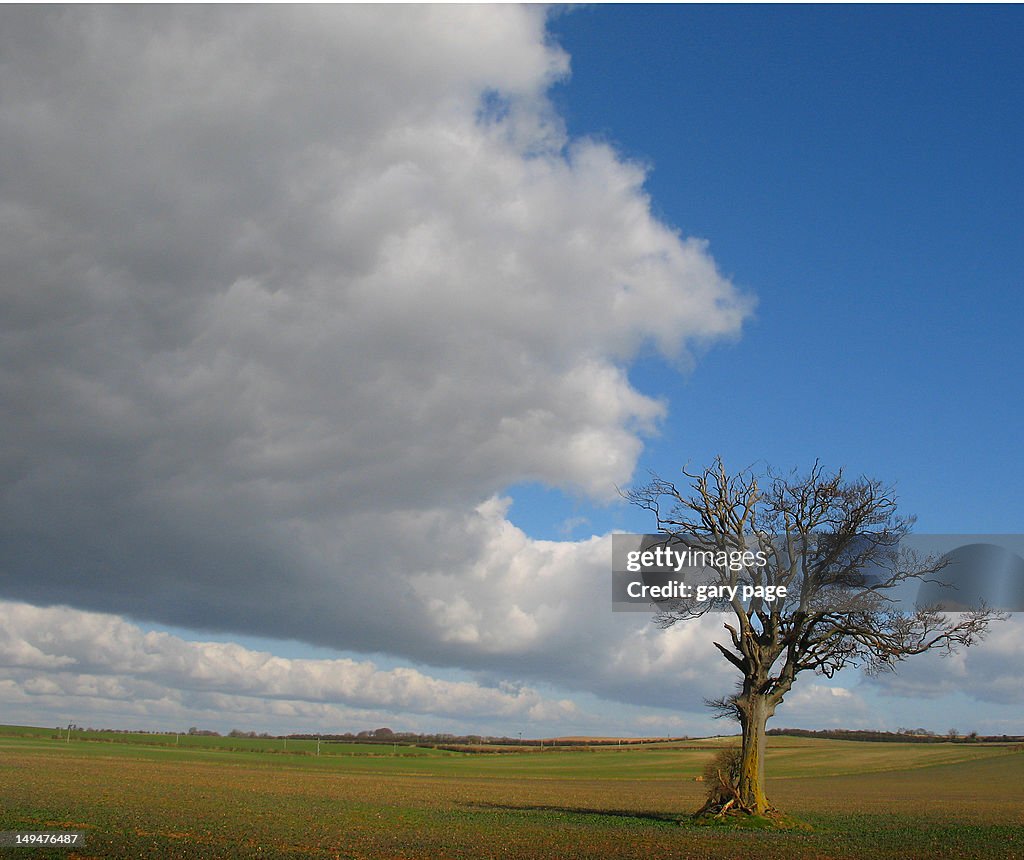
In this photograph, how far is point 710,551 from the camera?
119ft

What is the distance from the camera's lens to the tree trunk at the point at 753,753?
33844 millimetres

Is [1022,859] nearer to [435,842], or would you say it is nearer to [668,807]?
[435,842]

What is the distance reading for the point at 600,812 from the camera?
142 ft

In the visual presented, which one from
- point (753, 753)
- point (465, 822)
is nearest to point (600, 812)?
point (465, 822)

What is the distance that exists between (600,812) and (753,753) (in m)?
12.5

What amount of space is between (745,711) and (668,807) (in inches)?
834

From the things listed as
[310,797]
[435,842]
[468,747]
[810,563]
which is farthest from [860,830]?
[468,747]

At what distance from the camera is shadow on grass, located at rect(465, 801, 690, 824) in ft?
126

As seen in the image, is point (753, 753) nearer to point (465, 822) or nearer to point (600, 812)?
point (465, 822)

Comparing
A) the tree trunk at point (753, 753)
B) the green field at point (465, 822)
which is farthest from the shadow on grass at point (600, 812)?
the tree trunk at point (753, 753)

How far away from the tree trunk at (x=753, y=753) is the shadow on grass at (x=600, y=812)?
3319 mm

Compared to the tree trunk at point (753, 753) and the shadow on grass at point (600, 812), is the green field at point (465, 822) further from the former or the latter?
the tree trunk at point (753, 753)

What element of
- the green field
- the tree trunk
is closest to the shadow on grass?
the green field

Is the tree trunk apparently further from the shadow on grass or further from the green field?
the shadow on grass
